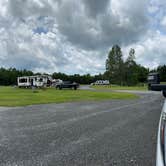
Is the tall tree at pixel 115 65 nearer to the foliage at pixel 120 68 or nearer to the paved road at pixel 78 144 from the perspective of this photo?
the foliage at pixel 120 68

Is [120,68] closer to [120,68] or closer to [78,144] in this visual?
[120,68]

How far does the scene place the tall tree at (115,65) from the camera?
2345 inches

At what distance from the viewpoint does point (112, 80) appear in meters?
61.1

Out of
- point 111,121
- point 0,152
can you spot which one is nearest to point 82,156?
point 0,152

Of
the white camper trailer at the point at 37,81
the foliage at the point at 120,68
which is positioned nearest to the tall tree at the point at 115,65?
the foliage at the point at 120,68

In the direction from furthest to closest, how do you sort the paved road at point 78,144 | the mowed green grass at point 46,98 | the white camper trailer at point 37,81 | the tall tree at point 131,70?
the tall tree at point 131,70 < the white camper trailer at point 37,81 < the mowed green grass at point 46,98 < the paved road at point 78,144

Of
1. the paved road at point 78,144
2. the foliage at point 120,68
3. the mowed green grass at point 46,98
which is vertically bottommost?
the paved road at point 78,144

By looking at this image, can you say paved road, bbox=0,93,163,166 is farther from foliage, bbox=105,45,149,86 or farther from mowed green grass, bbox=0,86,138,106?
foliage, bbox=105,45,149,86

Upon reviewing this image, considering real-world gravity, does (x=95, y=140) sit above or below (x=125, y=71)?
below

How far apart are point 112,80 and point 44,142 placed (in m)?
58.0

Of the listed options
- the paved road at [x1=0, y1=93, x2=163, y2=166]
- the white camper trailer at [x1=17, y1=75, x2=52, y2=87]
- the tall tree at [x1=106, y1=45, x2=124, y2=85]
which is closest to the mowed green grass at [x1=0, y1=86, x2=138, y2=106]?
the paved road at [x1=0, y1=93, x2=163, y2=166]

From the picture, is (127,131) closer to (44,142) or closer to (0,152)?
(44,142)

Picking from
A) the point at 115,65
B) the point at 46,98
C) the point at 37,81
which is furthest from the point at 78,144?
the point at 115,65

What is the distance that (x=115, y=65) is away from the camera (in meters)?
59.5
